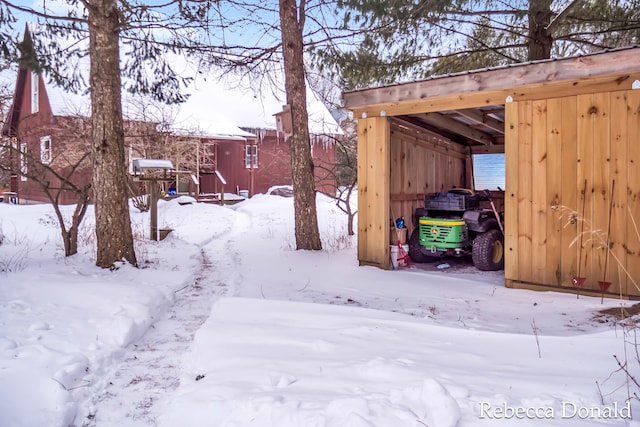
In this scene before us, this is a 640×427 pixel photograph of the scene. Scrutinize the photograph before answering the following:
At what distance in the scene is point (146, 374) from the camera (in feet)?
11.1

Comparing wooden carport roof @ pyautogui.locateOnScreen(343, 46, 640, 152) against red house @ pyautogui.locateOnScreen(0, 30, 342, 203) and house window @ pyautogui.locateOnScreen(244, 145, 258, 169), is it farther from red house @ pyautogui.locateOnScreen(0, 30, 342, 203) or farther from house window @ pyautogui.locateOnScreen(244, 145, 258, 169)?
house window @ pyautogui.locateOnScreen(244, 145, 258, 169)

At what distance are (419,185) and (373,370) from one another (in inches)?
244

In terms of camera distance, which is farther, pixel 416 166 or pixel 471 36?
pixel 471 36

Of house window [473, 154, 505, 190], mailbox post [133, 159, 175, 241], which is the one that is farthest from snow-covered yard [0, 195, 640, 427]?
house window [473, 154, 505, 190]

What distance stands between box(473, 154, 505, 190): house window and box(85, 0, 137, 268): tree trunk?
6954mm

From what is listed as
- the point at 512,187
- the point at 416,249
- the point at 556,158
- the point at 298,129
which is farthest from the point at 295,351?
the point at 298,129

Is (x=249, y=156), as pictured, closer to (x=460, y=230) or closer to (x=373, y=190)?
(x=373, y=190)

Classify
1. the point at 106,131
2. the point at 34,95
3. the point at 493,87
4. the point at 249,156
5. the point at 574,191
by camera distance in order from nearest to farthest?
1. the point at 574,191
2. the point at 493,87
3. the point at 106,131
4. the point at 34,95
5. the point at 249,156

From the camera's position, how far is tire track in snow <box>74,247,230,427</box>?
2.78 metres

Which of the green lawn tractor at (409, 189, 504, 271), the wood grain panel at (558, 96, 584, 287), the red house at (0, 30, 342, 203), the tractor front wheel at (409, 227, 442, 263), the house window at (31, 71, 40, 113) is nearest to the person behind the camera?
the wood grain panel at (558, 96, 584, 287)

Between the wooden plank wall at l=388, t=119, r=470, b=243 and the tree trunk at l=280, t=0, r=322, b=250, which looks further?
the tree trunk at l=280, t=0, r=322, b=250

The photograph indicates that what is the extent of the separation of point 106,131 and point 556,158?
223 inches

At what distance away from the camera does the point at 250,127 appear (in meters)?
22.3

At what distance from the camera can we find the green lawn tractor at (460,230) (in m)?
7.38
